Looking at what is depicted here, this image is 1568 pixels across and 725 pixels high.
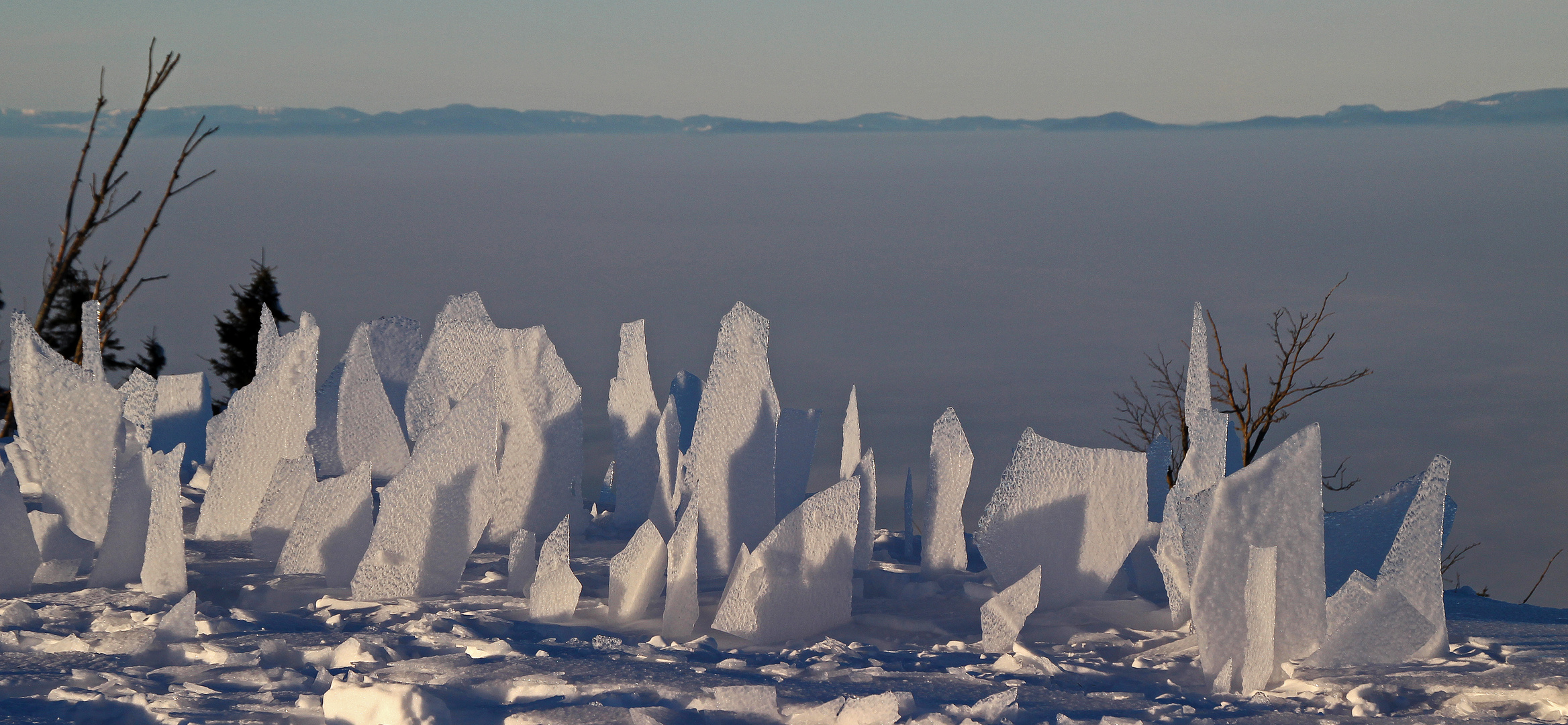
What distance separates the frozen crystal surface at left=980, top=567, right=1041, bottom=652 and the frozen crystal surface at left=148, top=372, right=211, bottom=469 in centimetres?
544

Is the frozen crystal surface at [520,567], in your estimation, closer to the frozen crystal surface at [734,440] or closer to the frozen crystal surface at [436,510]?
the frozen crystal surface at [436,510]

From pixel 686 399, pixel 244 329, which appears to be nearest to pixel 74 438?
pixel 686 399

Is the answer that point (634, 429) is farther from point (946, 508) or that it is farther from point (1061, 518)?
point (1061, 518)

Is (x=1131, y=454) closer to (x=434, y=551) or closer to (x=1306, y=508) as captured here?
(x=1306, y=508)

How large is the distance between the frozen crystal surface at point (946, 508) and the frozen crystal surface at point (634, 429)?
1.63 meters

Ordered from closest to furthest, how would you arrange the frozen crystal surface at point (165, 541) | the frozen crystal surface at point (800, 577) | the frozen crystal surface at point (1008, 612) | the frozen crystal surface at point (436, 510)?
the frozen crystal surface at point (1008, 612) → the frozen crystal surface at point (800, 577) → the frozen crystal surface at point (165, 541) → the frozen crystal surface at point (436, 510)

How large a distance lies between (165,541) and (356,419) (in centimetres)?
165

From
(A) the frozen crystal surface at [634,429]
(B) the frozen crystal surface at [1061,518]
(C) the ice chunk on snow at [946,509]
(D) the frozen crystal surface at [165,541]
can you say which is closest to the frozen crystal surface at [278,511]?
(D) the frozen crystal surface at [165,541]

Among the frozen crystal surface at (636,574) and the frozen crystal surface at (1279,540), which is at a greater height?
the frozen crystal surface at (1279,540)

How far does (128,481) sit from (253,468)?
93cm

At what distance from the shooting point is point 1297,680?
419 centimetres

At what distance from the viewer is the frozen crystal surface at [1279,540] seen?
4316mm

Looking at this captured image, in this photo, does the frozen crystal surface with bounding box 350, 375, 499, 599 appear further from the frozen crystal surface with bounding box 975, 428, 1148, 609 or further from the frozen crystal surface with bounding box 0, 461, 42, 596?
the frozen crystal surface with bounding box 975, 428, 1148, 609

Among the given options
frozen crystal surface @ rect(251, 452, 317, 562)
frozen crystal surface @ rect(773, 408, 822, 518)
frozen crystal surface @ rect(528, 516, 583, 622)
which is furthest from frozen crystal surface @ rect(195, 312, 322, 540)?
frozen crystal surface @ rect(773, 408, 822, 518)
